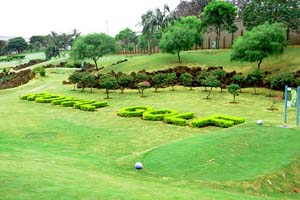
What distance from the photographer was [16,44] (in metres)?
97.6

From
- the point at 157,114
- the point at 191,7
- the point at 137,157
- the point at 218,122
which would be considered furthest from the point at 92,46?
the point at 191,7

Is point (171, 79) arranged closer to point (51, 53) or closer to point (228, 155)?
point (228, 155)

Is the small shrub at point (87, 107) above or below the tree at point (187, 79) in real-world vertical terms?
below

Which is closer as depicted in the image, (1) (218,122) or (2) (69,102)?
(1) (218,122)

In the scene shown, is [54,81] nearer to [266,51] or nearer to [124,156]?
[266,51]

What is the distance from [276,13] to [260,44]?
743 cm

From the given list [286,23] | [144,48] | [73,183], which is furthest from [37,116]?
[144,48]

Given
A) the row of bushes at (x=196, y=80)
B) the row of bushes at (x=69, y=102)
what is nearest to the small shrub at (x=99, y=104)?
the row of bushes at (x=69, y=102)

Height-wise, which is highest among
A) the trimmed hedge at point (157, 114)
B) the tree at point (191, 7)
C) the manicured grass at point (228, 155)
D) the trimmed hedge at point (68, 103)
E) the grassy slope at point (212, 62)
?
the tree at point (191, 7)

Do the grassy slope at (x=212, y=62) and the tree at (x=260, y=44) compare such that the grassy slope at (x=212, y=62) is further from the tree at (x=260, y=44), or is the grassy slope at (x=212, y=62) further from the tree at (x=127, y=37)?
the tree at (x=127, y=37)

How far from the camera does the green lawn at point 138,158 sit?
7.45m

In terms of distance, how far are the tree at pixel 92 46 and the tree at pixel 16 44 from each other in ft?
197

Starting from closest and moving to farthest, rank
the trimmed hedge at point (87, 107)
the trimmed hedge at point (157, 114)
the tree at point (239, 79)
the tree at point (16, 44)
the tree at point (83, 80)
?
1. the trimmed hedge at point (157, 114)
2. the trimmed hedge at point (87, 107)
3. the tree at point (239, 79)
4. the tree at point (83, 80)
5. the tree at point (16, 44)

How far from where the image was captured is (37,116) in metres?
22.1
